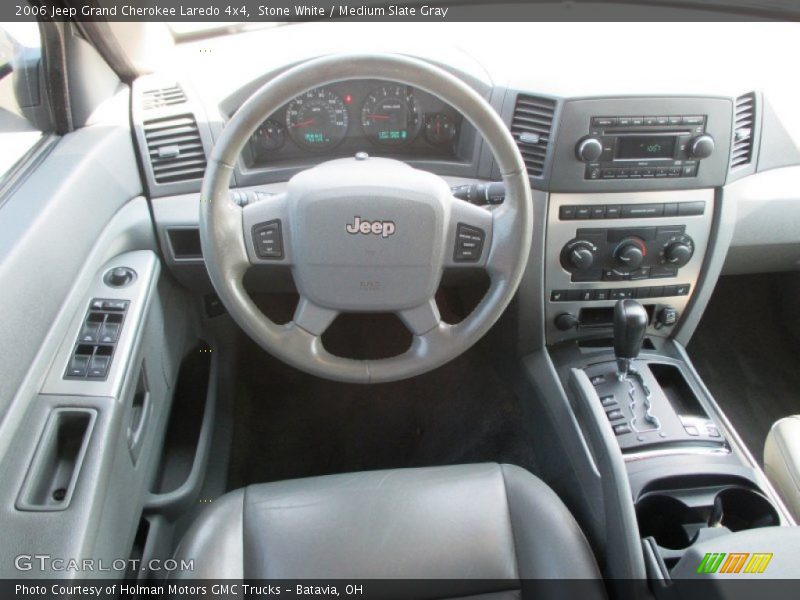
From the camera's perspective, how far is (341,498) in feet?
4.04

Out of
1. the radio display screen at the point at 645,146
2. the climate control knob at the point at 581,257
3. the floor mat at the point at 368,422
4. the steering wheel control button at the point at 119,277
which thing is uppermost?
the radio display screen at the point at 645,146

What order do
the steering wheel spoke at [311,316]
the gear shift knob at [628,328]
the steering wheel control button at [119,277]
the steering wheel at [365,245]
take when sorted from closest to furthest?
1. the steering wheel at [365,245]
2. the steering wheel spoke at [311,316]
3. the steering wheel control button at [119,277]
4. the gear shift knob at [628,328]

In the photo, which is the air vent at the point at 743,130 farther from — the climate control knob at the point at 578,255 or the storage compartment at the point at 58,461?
the storage compartment at the point at 58,461

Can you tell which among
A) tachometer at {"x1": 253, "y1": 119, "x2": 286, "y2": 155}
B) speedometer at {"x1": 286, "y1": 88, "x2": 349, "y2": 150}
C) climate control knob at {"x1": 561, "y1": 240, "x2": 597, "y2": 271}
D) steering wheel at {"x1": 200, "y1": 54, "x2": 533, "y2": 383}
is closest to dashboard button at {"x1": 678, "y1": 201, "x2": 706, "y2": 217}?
climate control knob at {"x1": 561, "y1": 240, "x2": 597, "y2": 271}

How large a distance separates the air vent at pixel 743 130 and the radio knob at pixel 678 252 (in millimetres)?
240

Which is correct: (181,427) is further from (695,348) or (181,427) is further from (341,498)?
(695,348)

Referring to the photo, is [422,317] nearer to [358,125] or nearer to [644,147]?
[358,125]

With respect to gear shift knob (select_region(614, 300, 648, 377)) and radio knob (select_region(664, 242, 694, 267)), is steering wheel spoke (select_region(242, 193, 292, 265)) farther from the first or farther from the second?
radio knob (select_region(664, 242, 694, 267))

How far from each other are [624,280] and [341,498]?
958 mm

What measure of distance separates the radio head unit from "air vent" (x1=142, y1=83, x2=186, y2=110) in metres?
0.98

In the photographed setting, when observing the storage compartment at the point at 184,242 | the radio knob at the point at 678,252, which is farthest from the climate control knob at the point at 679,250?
the storage compartment at the point at 184,242

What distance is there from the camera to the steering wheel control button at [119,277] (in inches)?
56.2

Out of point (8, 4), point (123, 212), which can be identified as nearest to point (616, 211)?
point (123, 212)

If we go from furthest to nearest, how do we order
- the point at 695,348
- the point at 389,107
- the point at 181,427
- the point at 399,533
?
the point at 695,348
the point at 181,427
the point at 389,107
the point at 399,533
